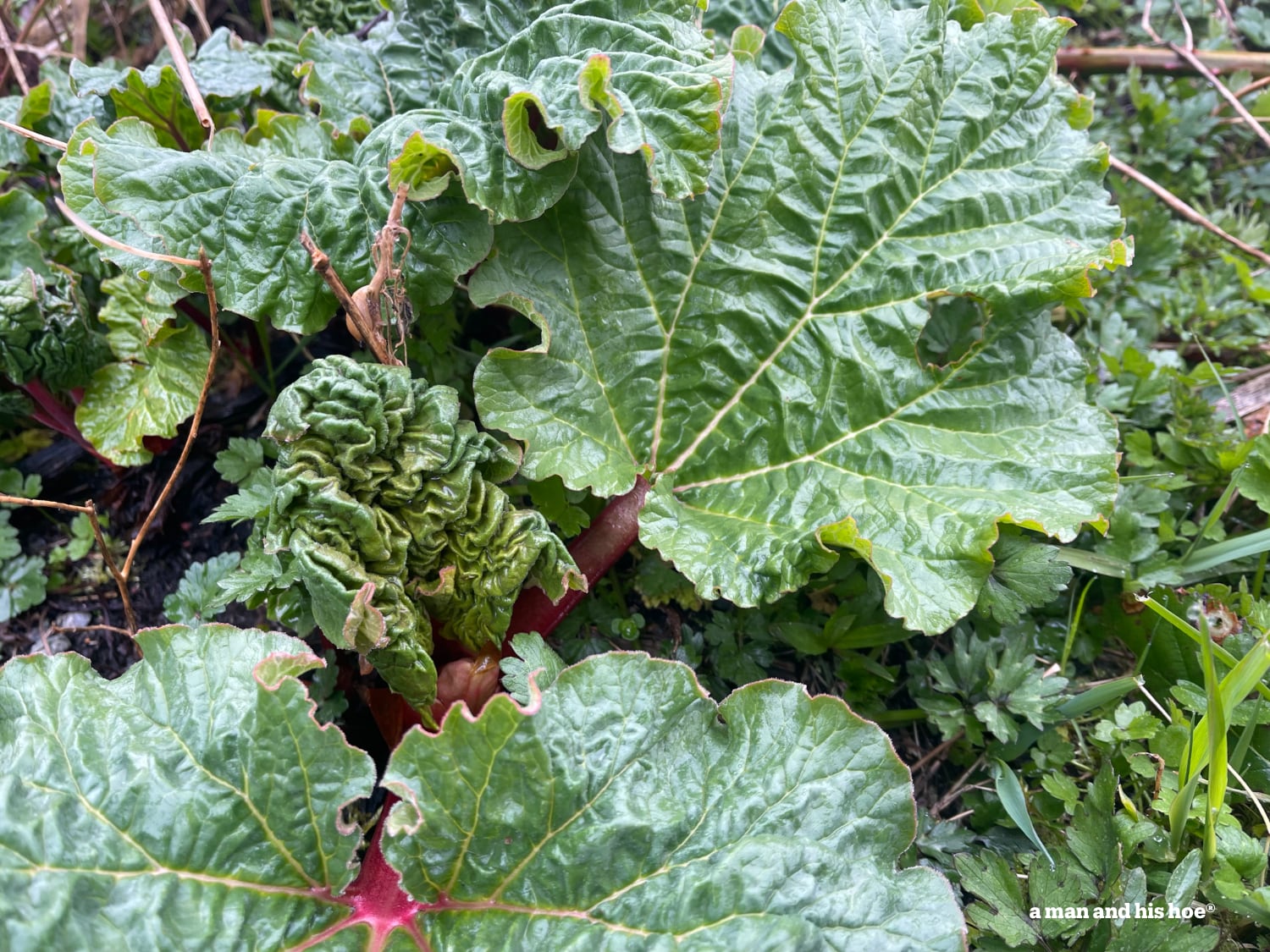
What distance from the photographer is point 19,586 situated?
215 centimetres

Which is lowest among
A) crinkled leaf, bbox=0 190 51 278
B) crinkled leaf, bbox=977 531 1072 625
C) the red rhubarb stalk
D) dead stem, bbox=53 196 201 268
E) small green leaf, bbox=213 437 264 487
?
crinkled leaf, bbox=977 531 1072 625

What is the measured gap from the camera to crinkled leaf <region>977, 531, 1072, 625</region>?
5.93ft

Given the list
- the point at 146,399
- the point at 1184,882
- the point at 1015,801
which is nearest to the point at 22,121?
the point at 146,399

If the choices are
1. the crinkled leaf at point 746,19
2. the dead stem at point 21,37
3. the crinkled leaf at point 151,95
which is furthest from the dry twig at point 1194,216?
the dead stem at point 21,37

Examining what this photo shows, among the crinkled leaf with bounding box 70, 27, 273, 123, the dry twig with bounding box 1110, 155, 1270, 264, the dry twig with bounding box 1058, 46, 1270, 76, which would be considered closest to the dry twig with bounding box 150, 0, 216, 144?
the crinkled leaf with bounding box 70, 27, 273, 123

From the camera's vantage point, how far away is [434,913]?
1.45 m

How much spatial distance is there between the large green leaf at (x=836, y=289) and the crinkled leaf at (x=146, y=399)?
0.80 meters

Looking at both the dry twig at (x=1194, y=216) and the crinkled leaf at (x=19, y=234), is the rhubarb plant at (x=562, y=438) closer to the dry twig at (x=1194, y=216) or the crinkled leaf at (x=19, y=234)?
the crinkled leaf at (x=19, y=234)

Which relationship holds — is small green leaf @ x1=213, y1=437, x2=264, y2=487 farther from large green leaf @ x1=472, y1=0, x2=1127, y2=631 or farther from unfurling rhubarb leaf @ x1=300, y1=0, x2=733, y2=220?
unfurling rhubarb leaf @ x1=300, y1=0, x2=733, y2=220

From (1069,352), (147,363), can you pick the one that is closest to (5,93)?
(147,363)

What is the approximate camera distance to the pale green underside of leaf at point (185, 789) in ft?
4.33

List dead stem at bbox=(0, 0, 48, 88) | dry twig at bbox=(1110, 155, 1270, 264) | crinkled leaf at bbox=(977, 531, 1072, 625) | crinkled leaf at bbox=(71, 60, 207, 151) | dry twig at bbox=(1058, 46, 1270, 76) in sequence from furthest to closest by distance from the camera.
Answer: dry twig at bbox=(1058, 46, 1270, 76) → dead stem at bbox=(0, 0, 48, 88) → dry twig at bbox=(1110, 155, 1270, 264) → crinkled leaf at bbox=(71, 60, 207, 151) → crinkled leaf at bbox=(977, 531, 1072, 625)

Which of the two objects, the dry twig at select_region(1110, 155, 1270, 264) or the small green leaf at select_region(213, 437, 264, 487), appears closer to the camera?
the small green leaf at select_region(213, 437, 264, 487)

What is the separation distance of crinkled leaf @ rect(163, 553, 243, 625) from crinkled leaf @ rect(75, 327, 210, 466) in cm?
34
